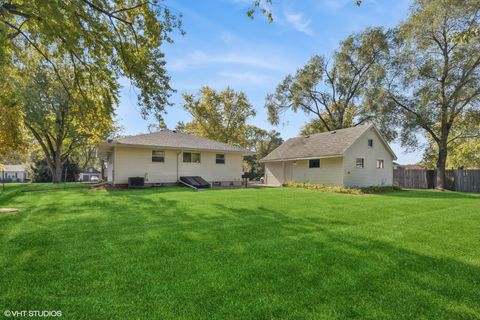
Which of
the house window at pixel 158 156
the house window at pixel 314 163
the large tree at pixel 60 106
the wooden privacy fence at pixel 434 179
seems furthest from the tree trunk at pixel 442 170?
the large tree at pixel 60 106

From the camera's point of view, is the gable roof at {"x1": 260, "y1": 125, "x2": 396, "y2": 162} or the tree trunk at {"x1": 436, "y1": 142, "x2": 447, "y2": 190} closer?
the gable roof at {"x1": 260, "y1": 125, "x2": 396, "y2": 162}

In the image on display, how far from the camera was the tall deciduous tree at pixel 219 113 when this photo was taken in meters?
36.7

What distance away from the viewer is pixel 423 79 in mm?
21453

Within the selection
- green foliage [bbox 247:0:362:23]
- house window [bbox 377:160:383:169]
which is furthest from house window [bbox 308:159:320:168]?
green foliage [bbox 247:0:362:23]

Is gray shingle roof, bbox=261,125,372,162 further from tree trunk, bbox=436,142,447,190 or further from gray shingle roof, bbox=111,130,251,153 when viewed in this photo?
tree trunk, bbox=436,142,447,190

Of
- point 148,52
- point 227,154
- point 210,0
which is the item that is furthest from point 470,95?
point 148,52

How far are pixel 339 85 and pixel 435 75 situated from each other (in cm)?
982

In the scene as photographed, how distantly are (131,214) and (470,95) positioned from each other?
954 inches

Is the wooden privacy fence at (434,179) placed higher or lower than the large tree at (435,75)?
lower

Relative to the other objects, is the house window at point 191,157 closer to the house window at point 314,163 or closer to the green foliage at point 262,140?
the house window at point 314,163

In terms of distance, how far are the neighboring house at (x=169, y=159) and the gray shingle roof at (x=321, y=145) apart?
444cm

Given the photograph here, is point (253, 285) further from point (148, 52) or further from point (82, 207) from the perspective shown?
point (148, 52)

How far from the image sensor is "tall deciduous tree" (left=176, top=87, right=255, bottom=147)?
120ft

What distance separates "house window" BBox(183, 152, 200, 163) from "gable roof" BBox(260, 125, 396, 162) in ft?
24.4
